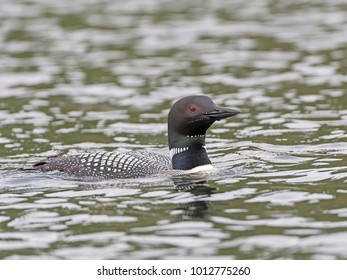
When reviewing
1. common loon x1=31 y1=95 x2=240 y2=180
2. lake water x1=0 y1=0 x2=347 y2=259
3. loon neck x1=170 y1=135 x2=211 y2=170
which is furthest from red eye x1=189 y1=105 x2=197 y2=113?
lake water x1=0 y1=0 x2=347 y2=259

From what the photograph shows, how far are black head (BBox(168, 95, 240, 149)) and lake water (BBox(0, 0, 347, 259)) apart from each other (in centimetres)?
44

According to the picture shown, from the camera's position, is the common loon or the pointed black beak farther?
the common loon

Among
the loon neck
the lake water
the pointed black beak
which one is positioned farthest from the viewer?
the loon neck

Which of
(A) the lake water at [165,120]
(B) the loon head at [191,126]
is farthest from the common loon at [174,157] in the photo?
(A) the lake water at [165,120]

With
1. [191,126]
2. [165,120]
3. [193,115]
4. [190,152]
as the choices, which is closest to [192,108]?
[193,115]

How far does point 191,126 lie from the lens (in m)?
9.88

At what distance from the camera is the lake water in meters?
7.90

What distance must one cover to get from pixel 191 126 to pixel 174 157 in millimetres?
359

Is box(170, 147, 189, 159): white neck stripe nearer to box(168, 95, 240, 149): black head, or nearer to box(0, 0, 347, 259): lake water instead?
box(168, 95, 240, 149): black head

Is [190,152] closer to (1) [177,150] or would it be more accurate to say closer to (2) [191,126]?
(1) [177,150]

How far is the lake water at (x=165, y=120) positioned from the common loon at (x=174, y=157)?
0.16 meters

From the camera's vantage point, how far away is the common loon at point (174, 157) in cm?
978

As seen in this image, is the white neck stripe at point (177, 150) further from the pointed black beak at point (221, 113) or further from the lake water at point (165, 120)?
the pointed black beak at point (221, 113)
